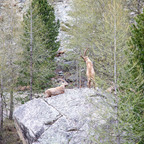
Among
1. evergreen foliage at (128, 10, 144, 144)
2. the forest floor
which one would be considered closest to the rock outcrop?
evergreen foliage at (128, 10, 144, 144)

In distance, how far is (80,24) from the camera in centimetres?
1750

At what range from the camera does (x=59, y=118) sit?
8.02 metres

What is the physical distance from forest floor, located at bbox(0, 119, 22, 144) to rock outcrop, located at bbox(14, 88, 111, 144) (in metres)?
5.40

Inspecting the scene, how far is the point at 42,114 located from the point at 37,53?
22.1 feet

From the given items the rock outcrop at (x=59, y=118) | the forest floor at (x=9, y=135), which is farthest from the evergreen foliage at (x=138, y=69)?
the forest floor at (x=9, y=135)

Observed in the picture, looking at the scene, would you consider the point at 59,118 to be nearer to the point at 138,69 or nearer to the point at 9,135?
the point at 138,69

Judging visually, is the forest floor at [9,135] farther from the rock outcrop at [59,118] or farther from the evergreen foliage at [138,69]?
the evergreen foliage at [138,69]

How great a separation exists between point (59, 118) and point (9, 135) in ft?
26.7

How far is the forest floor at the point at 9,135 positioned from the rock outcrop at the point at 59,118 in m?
5.40

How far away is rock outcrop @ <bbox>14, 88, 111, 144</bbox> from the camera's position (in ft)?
24.2

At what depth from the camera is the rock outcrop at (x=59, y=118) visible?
737cm

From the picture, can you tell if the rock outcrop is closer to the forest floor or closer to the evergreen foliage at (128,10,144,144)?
the evergreen foliage at (128,10,144,144)

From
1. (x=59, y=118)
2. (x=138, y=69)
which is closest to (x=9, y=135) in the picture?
(x=59, y=118)

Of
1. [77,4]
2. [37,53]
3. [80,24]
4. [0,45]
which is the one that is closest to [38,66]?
[37,53]
